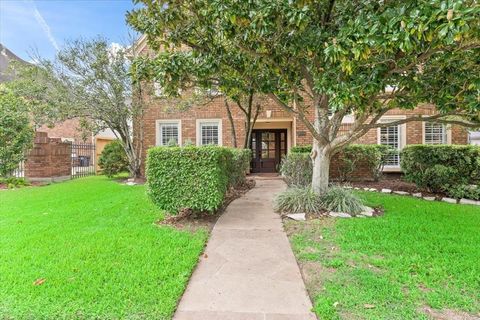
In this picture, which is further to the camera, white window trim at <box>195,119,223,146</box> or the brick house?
white window trim at <box>195,119,223,146</box>

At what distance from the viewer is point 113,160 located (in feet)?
41.5

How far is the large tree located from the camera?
34.6ft

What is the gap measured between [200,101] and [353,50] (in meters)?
8.32

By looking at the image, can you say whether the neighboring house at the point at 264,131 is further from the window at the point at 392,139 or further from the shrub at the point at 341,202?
the shrub at the point at 341,202

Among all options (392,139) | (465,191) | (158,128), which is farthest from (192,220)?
(392,139)

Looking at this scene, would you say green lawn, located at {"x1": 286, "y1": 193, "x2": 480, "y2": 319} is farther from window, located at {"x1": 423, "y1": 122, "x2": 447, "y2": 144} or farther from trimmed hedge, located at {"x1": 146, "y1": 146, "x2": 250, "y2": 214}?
window, located at {"x1": 423, "y1": 122, "x2": 447, "y2": 144}

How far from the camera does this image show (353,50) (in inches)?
137

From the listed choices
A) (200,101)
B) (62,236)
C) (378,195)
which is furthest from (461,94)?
(200,101)

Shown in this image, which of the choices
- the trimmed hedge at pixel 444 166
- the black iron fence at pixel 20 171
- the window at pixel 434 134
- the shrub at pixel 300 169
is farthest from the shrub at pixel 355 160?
the black iron fence at pixel 20 171

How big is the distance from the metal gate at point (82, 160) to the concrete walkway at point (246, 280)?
484 inches

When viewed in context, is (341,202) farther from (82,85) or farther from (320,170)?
(82,85)

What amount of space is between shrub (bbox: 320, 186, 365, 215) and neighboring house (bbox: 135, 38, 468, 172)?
20.2 feet

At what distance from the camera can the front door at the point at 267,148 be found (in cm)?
1412

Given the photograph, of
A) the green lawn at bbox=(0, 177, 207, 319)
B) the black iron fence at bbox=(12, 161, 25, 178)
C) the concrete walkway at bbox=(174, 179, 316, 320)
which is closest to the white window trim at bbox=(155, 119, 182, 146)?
the black iron fence at bbox=(12, 161, 25, 178)
